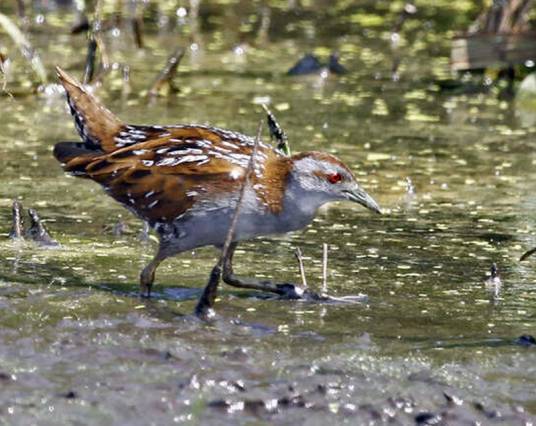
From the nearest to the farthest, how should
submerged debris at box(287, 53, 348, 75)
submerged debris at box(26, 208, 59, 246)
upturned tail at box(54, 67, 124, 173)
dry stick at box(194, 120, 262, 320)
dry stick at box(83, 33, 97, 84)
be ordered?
dry stick at box(194, 120, 262, 320)
upturned tail at box(54, 67, 124, 173)
submerged debris at box(26, 208, 59, 246)
dry stick at box(83, 33, 97, 84)
submerged debris at box(287, 53, 348, 75)

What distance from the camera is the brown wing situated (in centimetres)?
702

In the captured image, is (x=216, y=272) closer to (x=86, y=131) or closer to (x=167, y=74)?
(x=86, y=131)

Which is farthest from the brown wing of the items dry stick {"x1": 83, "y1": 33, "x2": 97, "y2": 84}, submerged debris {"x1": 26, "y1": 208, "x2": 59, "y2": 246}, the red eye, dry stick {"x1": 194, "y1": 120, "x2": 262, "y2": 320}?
dry stick {"x1": 83, "y1": 33, "x2": 97, "y2": 84}

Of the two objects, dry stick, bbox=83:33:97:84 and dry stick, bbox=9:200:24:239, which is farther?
dry stick, bbox=83:33:97:84

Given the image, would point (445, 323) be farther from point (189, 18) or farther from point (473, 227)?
point (189, 18)

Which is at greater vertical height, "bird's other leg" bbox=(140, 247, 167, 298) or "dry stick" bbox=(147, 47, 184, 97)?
"bird's other leg" bbox=(140, 247, 167, 298)

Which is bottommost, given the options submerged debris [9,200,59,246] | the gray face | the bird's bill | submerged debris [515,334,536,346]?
submerged debris [9,200,59,246]

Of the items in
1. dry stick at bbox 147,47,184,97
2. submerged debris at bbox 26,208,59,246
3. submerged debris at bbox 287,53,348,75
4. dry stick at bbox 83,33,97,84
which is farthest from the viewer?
submerged debris at bbox 287,53,348,75

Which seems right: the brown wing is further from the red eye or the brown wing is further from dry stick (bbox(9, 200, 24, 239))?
dry stick (bbox(9, 200, 24, 239))

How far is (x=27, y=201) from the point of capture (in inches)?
356

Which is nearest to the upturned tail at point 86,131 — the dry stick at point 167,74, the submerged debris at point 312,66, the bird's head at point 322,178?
the bird's head at point 322,178

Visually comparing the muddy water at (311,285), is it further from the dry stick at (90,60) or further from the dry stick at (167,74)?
the dry stick at (90,60)

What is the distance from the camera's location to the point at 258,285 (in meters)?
7.21

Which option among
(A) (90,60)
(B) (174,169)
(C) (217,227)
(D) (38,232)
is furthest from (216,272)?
(A) (90,60)
